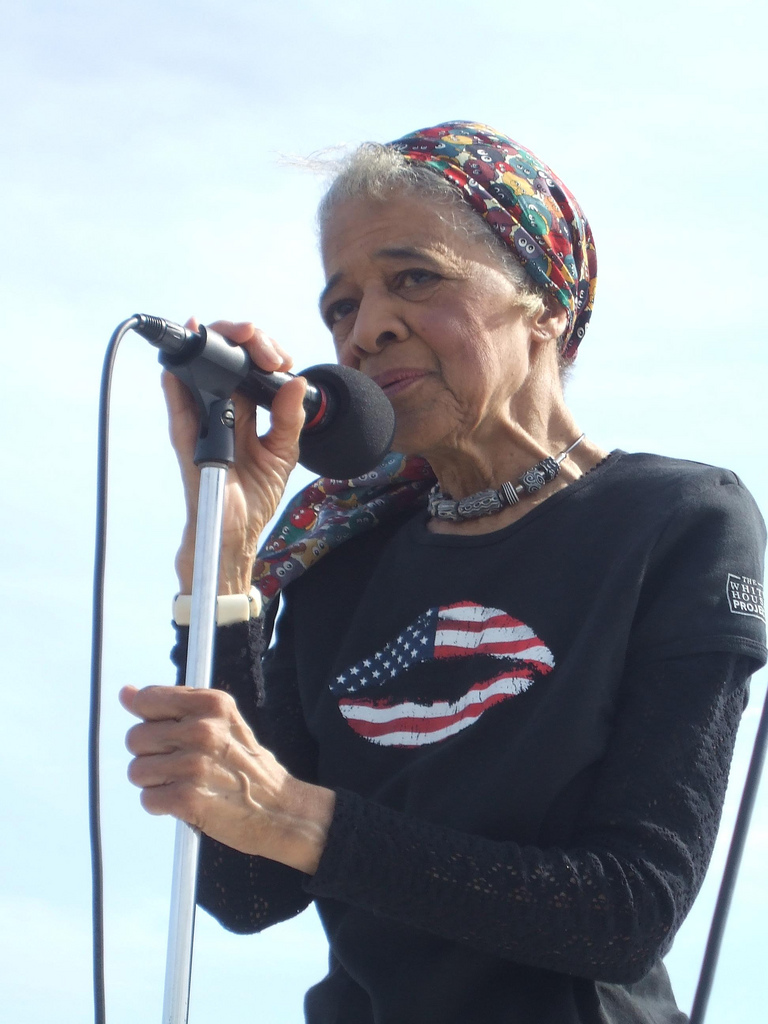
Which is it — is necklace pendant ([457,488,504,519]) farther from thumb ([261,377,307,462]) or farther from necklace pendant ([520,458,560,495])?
thumb ([261,377,307,462])

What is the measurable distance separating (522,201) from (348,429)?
902mm

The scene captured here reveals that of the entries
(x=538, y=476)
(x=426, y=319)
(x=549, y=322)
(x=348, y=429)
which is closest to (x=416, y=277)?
(x=426, y=319)

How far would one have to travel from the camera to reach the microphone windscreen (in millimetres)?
2260

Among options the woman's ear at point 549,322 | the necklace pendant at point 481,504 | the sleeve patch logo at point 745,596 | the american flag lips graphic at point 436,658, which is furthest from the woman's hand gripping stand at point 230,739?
the woman's ear at point 549,322

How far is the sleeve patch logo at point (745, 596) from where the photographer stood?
2312mm

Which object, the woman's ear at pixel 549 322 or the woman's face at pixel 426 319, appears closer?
the woman's face at pixel 426 319

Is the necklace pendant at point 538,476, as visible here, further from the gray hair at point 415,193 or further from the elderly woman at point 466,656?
the gray hair at point 415,193

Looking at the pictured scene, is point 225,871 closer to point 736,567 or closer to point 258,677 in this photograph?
point 258,677

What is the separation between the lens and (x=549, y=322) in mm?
3010

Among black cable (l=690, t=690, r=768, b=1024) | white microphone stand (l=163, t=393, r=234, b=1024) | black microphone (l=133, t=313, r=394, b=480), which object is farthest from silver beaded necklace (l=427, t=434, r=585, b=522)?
white microphone stand (l=163, t=393, r=234, b=1024)

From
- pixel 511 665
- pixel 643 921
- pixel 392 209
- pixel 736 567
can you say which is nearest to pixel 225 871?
pixel 511 665

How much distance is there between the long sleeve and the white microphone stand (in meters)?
0.32

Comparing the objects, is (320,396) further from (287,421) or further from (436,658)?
(436,658)

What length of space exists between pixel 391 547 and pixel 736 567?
0.82m
